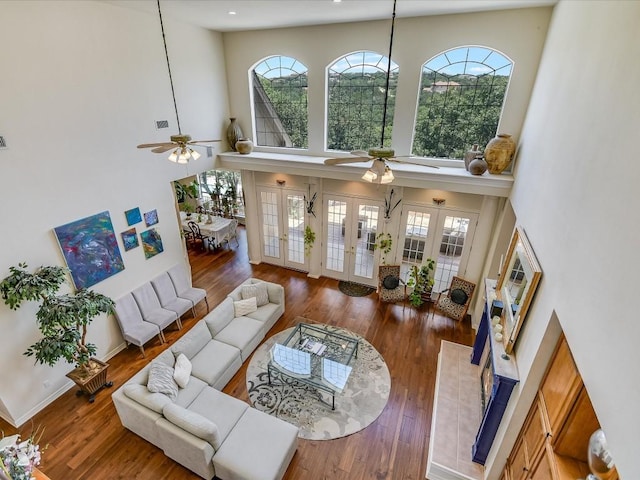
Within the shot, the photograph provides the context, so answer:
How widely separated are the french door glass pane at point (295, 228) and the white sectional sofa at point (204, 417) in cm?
335

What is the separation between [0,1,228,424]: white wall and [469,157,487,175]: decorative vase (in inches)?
224

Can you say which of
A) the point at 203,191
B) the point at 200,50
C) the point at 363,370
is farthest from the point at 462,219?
the point at 203,191

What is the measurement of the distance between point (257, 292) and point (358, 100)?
14.9 feet

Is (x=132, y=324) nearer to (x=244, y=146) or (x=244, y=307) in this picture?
(x=244, y=307)

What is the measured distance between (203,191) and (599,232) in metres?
11.7

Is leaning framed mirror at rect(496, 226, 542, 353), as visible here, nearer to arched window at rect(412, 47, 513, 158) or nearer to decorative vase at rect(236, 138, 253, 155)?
arched window at rect(412, 47, 513, 158)

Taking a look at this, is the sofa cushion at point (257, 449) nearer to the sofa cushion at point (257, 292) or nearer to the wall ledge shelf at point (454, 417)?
the wall ledge shelf at point (454, 417)

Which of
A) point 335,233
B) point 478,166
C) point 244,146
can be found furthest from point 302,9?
point 335,233

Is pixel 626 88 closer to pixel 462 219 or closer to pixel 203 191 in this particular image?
pixel 462 219

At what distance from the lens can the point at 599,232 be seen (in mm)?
2016

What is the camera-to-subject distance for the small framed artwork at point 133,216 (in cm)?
572

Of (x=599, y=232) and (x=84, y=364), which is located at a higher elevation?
(x=599, y=232)

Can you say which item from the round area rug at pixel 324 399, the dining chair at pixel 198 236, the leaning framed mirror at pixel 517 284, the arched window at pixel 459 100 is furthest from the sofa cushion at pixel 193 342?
the arched window at pixel 459 100

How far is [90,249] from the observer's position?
17.0ft
